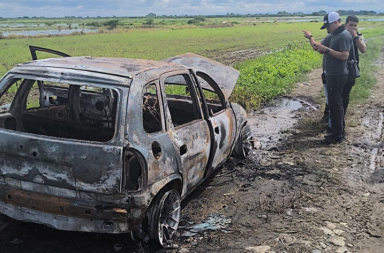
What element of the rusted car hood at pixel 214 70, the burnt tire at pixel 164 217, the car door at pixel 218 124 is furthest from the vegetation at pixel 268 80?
the burnt tire at pixel 164 217

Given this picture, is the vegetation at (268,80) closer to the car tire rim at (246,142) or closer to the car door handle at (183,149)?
the car tire rim at (246,142)

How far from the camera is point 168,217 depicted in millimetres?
3889

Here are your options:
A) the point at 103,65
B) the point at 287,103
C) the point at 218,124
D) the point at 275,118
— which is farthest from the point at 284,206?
the point at 287,103

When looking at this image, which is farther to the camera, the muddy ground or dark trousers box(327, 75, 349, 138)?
dark trousers box(327, 75, 349, 138)

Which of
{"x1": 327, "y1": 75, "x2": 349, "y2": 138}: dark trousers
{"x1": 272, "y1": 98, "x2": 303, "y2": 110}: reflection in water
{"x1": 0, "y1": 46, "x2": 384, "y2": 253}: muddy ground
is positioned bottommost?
{"x1": 0, "y1": 46, "x2": 384, "y2": 253}: muddy ground

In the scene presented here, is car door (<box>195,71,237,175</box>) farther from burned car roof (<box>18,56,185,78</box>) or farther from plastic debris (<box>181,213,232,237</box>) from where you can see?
burned car roof (<box>18,56,185,78</box>)

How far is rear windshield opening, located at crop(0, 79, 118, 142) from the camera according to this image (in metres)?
4.23

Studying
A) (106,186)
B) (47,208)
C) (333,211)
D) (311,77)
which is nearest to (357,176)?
(333,211)

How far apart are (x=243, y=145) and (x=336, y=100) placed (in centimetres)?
207

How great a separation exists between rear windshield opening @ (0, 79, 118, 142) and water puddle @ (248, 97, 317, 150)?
11.2ft

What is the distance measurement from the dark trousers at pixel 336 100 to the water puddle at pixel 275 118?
1.06 meters

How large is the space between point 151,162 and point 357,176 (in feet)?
12.0

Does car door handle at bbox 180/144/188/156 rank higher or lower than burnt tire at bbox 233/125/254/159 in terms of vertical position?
higher

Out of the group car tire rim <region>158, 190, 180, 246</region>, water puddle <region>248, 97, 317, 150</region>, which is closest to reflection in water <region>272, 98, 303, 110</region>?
water puddle <region>248, 97, 317, 150</region>
